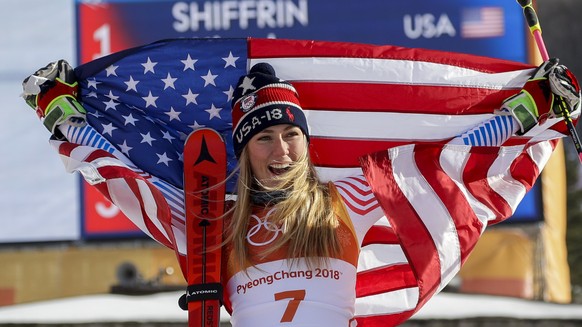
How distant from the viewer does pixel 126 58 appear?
4691 millimetres

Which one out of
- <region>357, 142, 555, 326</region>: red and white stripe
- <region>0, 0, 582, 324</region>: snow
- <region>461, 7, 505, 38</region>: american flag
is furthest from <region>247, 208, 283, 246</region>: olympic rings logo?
<region>461, 7, 505, 38</region>: american flag

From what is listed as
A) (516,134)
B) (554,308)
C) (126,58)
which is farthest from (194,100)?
(554,308)

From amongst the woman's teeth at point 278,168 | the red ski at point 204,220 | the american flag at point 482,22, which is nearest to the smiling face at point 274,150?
the woman's teeth at point 278,168

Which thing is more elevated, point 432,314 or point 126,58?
point 126,58

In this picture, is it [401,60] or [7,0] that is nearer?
[401,60]

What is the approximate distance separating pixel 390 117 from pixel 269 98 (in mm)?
688

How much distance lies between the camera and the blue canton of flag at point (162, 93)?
459cm

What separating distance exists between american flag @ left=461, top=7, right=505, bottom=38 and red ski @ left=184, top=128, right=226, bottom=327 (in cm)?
658

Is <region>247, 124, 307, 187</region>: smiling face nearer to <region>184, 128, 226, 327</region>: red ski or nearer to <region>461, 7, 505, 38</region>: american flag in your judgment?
<region>184, 128, 226, 327</region>: red ski

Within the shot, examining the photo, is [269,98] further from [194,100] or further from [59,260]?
[59,260]

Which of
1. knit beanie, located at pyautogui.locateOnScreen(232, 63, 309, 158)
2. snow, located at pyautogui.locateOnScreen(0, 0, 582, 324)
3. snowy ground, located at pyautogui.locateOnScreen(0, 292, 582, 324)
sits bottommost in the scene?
snowy ground, located at pyautogui.locateOnScreen(0, 292, 582, 324)

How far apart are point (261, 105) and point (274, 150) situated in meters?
0.18

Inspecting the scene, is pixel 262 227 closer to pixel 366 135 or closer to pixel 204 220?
pixel 204 220

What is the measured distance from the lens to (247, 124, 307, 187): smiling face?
4016 mm
